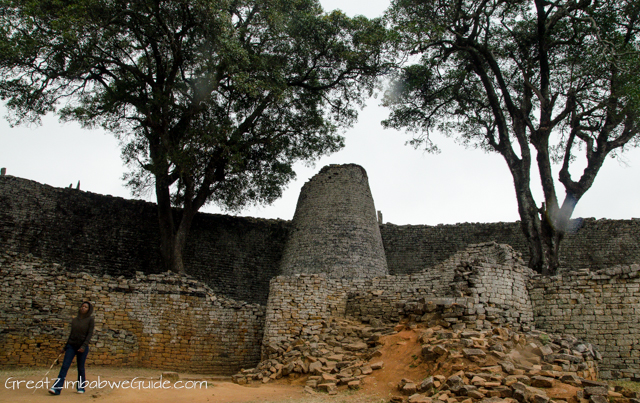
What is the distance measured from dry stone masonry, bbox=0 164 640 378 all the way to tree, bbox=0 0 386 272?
88.5 inches

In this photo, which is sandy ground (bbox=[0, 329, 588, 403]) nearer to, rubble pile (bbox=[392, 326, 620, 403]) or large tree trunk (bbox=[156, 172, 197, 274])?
rubble pile (bbox=[392, 326, 620, 403])

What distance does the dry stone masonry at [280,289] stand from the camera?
386 inches

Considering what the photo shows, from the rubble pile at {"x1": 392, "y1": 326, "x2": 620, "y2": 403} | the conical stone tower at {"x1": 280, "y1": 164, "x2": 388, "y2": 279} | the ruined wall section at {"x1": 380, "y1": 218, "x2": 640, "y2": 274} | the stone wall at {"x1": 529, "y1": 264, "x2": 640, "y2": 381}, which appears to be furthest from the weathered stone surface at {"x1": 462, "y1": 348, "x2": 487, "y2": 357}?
the ruined wall section at {"x1": 380, "y1": 218, "x2": 640, "y2": 274}

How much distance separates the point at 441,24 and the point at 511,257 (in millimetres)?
8078

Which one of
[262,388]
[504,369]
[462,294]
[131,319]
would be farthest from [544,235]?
[131,319]

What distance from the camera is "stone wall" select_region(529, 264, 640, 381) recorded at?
371 inches

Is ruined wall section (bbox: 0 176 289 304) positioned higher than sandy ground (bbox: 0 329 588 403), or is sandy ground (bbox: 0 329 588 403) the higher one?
ruined wall section (bbox: 0 176 289 304)

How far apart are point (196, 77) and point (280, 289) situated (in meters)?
8.62

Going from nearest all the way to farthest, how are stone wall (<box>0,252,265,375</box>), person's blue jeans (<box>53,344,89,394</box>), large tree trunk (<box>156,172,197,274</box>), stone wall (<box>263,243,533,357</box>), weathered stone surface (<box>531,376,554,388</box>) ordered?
weathered stone surface (<box>531,376,554,388</box>)
person's blue jeans (<box>53,344,89,394</box>)
stone wall (<box>263,243,533,357</box>)
stone wall (<box>0,252,265,375</box>)
large tree trunk (<box>156,172,197,274</box>)

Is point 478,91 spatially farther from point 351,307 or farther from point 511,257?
point 351,307

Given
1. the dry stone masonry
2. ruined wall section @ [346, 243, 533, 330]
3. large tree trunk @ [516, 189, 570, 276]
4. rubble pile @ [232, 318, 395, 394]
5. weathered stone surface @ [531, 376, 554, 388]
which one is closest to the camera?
weathered stone surface @ [531, 376, 554, 388]

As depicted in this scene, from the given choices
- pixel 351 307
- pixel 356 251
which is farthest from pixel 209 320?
pixel 356 251

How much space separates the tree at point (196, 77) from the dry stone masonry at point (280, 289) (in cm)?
225

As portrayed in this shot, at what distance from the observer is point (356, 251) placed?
1638 centimetres
